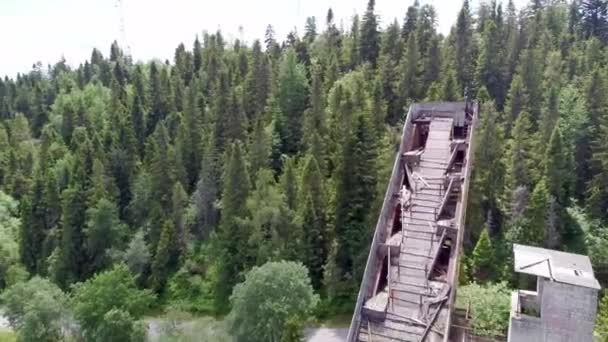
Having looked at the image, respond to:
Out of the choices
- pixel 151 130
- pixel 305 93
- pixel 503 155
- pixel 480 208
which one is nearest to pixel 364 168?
pixel 480 208

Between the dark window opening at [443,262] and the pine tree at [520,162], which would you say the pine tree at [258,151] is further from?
the dark window opening at [443,262]

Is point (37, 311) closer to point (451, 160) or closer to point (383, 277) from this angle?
point (383, 277)

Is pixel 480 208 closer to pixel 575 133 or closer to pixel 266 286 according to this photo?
pixel 575 133

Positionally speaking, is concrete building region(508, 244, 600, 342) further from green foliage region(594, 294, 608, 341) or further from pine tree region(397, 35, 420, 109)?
pine tree region(397, 35, 420, 109)

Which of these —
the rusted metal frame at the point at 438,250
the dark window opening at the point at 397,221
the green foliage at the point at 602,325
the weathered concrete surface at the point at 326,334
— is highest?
the dark window opening at the point at 397,221

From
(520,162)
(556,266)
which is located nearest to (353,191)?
(520,162)

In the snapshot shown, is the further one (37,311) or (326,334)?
(326,334)

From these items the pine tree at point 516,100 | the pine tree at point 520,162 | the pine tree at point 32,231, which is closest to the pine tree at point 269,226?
the pine tree at point 520,162
